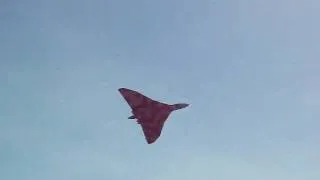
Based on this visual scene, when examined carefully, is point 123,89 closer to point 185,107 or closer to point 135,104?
point 135,104

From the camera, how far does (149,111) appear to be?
55.5 meters

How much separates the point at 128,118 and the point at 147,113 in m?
4.09

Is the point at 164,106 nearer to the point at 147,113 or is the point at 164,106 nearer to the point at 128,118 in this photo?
the point at 147,113

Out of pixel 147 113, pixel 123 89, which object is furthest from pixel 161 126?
pixel 123 89

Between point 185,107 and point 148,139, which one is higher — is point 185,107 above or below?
above

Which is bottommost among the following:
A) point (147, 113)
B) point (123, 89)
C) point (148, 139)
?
point (148, 139)

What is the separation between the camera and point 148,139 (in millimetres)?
54344

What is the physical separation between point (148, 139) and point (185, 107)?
654 centimetres

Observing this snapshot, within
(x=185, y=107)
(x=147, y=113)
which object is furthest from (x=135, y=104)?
(x=185, y=107)

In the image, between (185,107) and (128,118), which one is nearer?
(128,118)

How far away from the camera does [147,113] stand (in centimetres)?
5525

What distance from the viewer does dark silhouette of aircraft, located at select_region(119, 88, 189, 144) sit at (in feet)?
179

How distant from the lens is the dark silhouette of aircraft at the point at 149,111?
54422 millimetres

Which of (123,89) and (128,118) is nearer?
(128,118)
